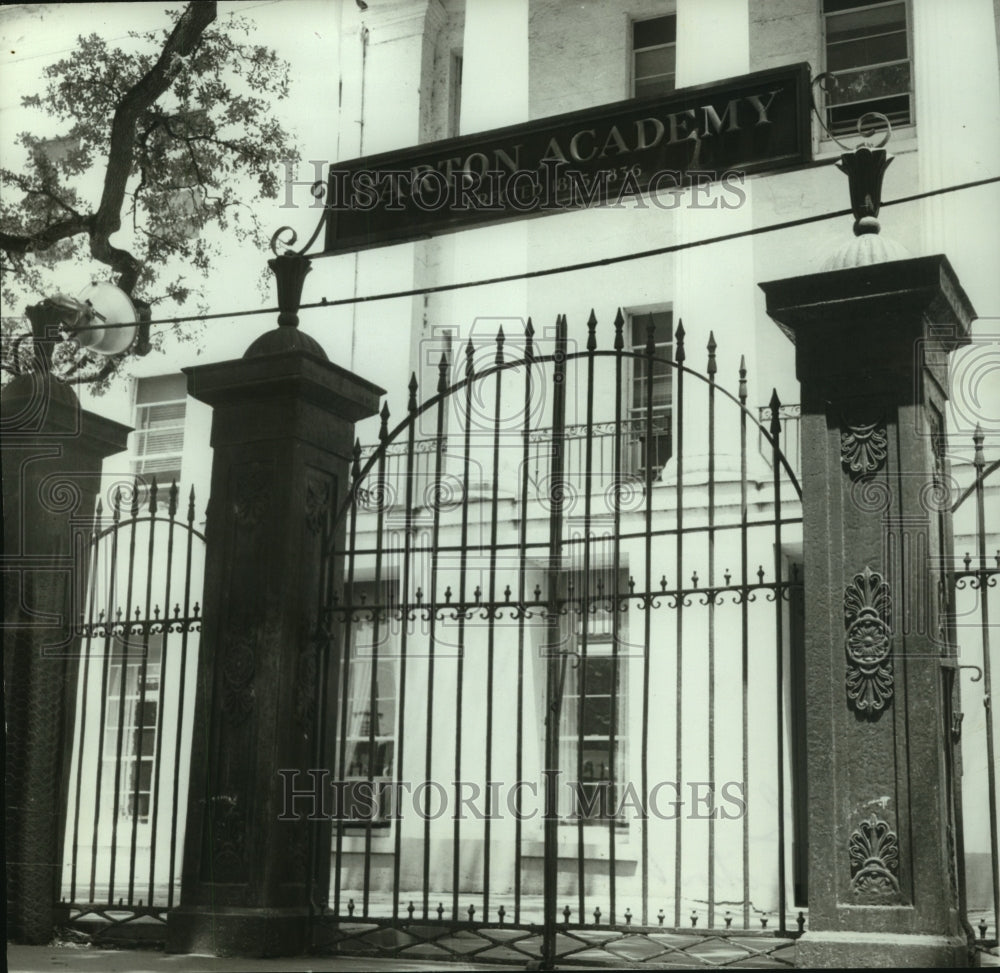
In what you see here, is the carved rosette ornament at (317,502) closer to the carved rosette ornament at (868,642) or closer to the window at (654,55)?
the carved rosette ornament at (868,642)

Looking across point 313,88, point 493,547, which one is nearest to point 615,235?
point 313,88

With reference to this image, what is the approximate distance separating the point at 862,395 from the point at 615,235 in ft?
21.4

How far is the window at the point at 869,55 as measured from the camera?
10.6m

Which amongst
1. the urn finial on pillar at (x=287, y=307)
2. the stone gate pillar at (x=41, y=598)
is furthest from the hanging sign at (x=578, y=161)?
the stone gate pillar at (x=41, y=598)

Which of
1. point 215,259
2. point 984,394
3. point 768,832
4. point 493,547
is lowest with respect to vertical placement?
point 768,832

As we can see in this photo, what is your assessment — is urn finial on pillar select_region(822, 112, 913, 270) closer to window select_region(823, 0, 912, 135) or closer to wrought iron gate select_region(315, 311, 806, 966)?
wrought iron gate select_region(315, 311, 806, 966)

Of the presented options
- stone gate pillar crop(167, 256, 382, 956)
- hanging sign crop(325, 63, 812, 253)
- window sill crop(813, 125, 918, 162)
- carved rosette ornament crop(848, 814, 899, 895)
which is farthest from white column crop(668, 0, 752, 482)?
carved rosette ornament crop(848, 814, 899, 895)

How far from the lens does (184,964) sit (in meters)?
6.09

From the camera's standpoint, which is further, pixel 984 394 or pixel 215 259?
pixel 215 259

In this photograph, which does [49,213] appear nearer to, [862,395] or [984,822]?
[862,395]

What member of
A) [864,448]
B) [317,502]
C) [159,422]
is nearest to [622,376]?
[159,422]

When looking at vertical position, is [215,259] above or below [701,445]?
above

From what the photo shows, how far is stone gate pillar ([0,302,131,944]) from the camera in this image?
722 cm

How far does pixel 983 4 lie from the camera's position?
1034cm
